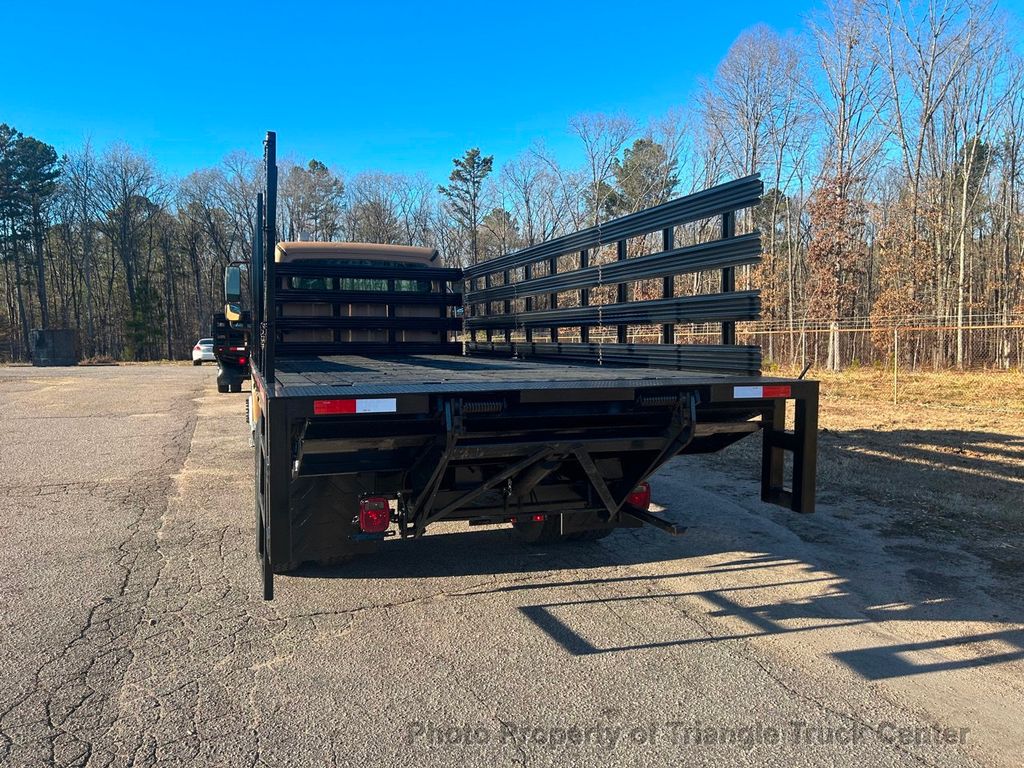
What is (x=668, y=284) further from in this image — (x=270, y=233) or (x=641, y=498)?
(x=270, y=233)

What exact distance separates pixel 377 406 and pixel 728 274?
2.31 metres

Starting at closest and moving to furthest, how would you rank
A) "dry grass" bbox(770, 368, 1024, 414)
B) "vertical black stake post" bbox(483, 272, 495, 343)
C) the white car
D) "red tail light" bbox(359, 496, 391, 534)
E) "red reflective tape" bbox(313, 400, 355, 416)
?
"red reflective tape" bbox(313, 400, 355, 416)
"red tail light" bbox(359, 496, 391, 534)
"vertical black stake post" bbox(483, 272, 495, 343)
"dry grass" bbox(770, 368, 1024, 414)
the white car

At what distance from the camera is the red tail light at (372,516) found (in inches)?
150

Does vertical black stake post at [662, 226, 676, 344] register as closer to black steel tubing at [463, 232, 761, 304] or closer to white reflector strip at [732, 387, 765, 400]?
black steel tubing at [463, 232, 761, 304]

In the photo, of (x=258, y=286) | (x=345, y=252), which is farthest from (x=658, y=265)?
(x=345, y=252)

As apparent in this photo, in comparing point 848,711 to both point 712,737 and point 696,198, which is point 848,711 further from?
Result: point 696,198

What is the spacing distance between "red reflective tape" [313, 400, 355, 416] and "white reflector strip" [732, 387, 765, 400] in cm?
209

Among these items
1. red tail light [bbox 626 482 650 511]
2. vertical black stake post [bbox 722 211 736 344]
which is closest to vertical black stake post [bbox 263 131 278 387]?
red tail light [bbox 626 482 650 511]

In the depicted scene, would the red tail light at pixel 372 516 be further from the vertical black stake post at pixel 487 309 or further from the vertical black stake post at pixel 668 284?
the vertical black stake post at pixel 487 309

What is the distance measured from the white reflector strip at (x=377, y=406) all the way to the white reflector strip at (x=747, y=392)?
1.88m

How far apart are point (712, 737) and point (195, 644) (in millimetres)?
2504

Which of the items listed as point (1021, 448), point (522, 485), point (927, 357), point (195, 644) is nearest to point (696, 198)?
point (522, 485)

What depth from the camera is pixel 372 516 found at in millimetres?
3812

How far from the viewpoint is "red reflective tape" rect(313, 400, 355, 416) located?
3160mm
